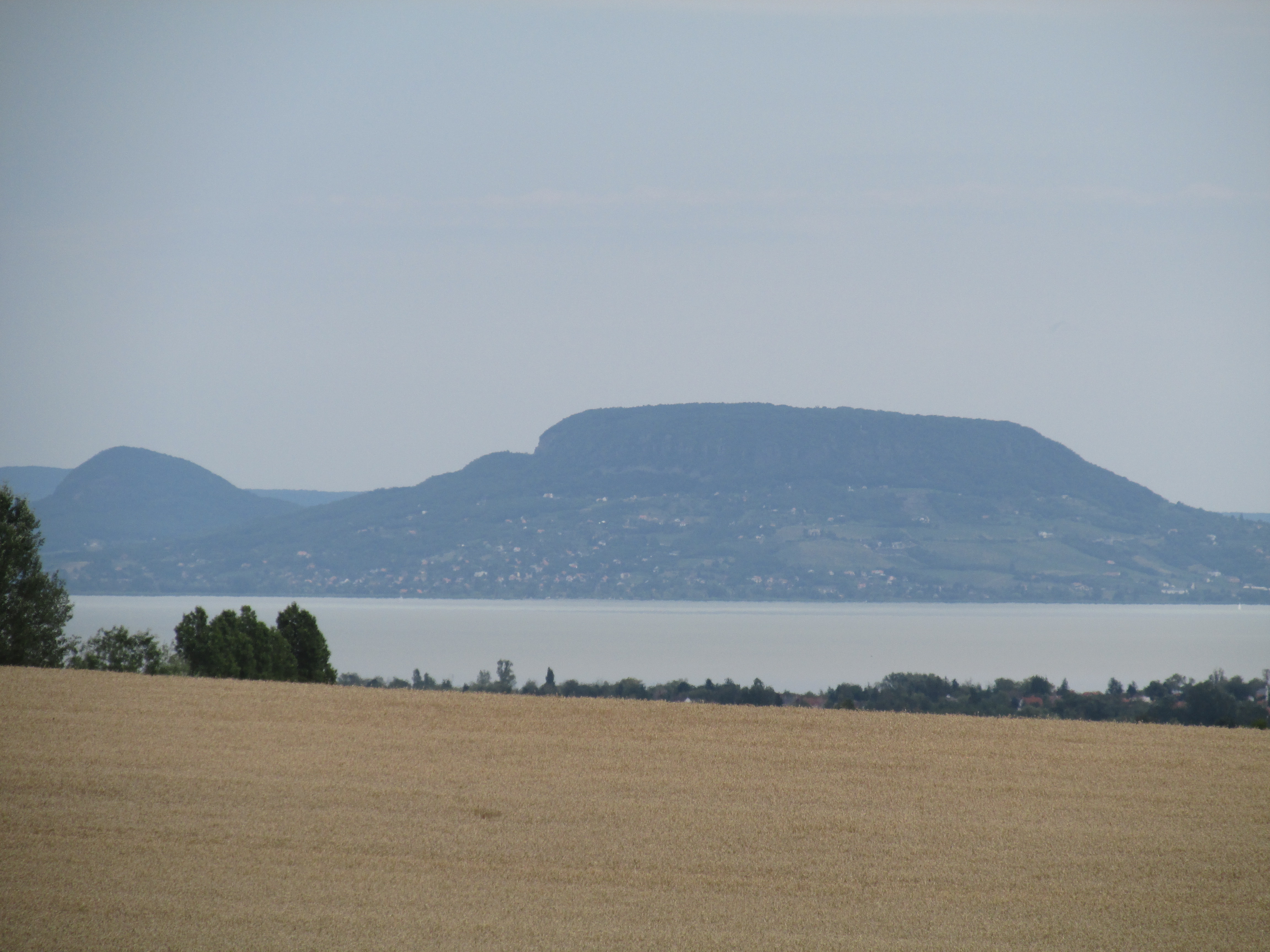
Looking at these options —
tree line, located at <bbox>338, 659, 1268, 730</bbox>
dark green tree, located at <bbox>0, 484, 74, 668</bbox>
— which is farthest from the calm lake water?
dark green tree, located at <bbox>0, 484, 74, 668</bbox>

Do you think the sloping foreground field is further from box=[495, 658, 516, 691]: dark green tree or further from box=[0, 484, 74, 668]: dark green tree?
box=[495, 658, 516, 691]: dark green tree

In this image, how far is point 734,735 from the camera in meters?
16.0

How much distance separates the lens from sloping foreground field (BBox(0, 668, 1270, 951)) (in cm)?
898

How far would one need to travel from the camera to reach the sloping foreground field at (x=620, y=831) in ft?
29.5

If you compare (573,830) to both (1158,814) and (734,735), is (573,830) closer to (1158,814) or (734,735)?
(734,735)

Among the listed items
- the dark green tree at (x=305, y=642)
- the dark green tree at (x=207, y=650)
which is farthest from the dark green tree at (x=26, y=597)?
the dark green tree at (x=305, y=642)

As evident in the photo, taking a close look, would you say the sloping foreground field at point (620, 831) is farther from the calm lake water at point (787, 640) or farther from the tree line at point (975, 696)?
the calm lake water at point (787, 640)

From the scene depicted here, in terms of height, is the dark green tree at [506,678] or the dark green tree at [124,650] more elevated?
the dark green tree at [124,650]

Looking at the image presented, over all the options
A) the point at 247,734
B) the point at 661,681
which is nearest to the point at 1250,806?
the point at 247,734

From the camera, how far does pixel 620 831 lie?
11.5m

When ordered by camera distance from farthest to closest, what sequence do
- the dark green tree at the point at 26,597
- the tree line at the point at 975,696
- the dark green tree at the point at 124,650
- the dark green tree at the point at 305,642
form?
the dark green tree at the point at 124,650 → the dark green tree at the point at 305,642 → the dark green tree at the point at 26,597 → the tree line at the point at 975,696

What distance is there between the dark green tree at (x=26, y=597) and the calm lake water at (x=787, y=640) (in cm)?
2664

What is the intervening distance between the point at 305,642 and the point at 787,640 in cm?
9256

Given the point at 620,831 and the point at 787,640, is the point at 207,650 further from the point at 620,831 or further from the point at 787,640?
the point at 787,640
